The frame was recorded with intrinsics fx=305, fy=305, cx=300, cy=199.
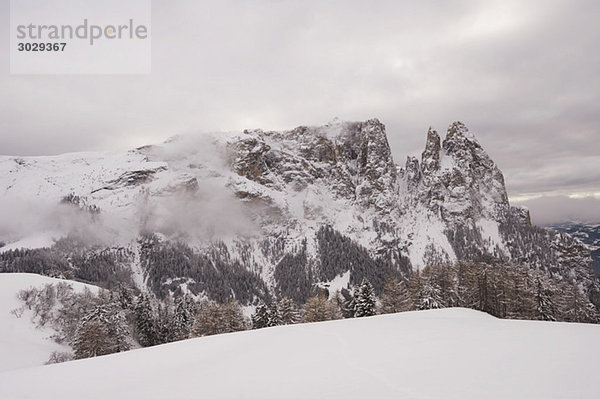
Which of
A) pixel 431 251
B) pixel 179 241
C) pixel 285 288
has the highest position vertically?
pixel 179 241

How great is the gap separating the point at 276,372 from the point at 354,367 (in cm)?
245

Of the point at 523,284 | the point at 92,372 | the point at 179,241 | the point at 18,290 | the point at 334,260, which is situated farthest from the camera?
the point at 179,241

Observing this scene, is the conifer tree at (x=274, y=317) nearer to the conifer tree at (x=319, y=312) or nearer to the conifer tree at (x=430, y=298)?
the conifer tree at (x=319, y=312)

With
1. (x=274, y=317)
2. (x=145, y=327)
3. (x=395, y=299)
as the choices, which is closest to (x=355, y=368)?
(x=274, y=317)

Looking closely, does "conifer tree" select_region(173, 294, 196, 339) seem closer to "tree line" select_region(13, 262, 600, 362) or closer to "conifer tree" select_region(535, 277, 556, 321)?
"tree line" select_region(13, 262, 600, 362)

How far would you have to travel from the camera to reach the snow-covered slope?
3347 centimetres

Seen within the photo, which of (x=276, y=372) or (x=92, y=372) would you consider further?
(x=92, y=372)

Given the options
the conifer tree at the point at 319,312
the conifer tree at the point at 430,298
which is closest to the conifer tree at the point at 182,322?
the conifer tree at the point at 319,312

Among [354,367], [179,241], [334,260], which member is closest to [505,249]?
[334,260]

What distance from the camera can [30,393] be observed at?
9.84m

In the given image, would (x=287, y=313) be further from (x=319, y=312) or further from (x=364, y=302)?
(x=364, y=302)

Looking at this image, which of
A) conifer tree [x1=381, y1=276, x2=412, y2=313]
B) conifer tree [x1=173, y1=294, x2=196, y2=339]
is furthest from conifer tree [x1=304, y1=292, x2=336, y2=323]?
conifer tree [x1=173, y1=294, x2=196, y2=339]

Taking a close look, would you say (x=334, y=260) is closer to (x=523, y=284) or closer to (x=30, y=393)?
(x=523, y=284)

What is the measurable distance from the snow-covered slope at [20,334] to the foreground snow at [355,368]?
100 ft
